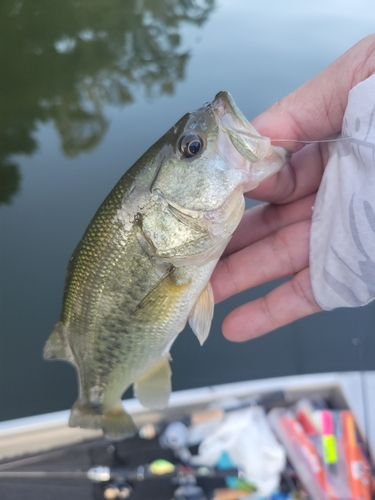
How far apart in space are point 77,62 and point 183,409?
5.16m

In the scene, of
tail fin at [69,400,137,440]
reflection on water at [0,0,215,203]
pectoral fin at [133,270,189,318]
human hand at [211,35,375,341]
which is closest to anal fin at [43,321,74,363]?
tail fin at [69,400,137,440]

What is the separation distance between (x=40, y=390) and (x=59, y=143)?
2.60 meters

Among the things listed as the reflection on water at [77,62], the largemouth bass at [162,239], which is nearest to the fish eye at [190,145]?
the largemouth bass at [162,239]

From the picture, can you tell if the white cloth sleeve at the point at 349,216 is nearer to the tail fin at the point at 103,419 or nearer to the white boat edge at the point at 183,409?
the white boat edge at the point at 183,409

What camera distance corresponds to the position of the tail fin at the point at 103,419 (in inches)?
59.9

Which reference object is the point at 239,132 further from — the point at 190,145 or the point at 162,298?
the point at 162,298

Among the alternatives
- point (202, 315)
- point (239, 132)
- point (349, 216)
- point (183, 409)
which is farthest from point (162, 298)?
point (183, 409)

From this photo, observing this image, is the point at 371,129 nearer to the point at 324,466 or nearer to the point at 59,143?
the point at 324,466

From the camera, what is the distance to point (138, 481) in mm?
1995

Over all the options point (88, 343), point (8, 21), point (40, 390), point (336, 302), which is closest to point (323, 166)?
point (336, 302)

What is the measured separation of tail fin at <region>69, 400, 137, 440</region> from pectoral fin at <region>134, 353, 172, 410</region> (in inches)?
5.1

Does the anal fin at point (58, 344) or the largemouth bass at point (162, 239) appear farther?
the anal fin at point (58, 344)

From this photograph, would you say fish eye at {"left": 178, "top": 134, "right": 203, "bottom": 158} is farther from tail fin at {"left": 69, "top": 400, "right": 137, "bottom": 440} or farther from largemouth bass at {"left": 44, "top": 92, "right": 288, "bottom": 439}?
tail fin at {"left": 69, "top": 400, "right": 137, "bottom": 440}

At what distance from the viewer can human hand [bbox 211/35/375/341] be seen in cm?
138
